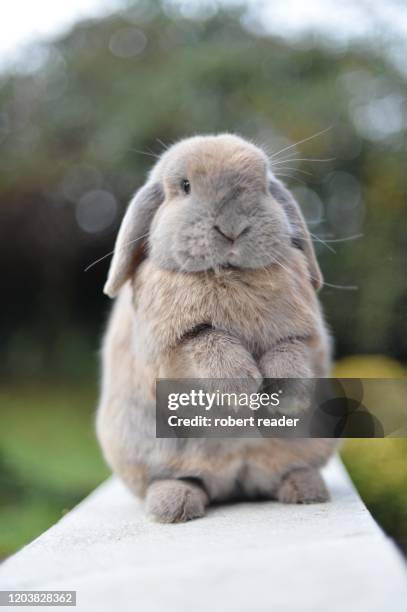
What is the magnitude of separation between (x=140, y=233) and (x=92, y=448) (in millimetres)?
1577

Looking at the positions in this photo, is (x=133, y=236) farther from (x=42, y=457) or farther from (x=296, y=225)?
(x=42, y=457)

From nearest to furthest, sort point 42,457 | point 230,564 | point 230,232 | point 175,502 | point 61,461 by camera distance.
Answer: point 230,564, point 230,232, point 175,502, point 42,457, point 61,461

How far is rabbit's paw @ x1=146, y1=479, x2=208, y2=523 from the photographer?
137 centimetres

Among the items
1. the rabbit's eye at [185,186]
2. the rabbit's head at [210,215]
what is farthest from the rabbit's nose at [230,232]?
the rabbit's eye at [185,186]

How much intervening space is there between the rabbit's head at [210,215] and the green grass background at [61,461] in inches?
21.3

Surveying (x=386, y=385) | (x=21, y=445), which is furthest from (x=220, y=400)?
(x=21, y=445)

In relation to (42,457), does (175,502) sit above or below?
above

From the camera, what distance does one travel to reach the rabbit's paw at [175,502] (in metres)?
1.37

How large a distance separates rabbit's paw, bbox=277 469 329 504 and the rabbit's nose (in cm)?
54

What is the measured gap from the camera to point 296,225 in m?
1.40

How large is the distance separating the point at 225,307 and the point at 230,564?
451 millimetres

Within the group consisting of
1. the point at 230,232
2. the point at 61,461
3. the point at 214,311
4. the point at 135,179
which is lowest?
the point at 61,461

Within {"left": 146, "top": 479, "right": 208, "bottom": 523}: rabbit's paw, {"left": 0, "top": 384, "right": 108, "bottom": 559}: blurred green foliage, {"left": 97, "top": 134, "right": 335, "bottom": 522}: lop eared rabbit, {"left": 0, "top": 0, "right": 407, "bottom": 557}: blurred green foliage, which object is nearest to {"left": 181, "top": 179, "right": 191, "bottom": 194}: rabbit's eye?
{"left": 97, "top": 134, "right": 335, "bottom": 522}: lop eared rabbit

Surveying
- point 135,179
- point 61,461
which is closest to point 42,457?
point 61,461
